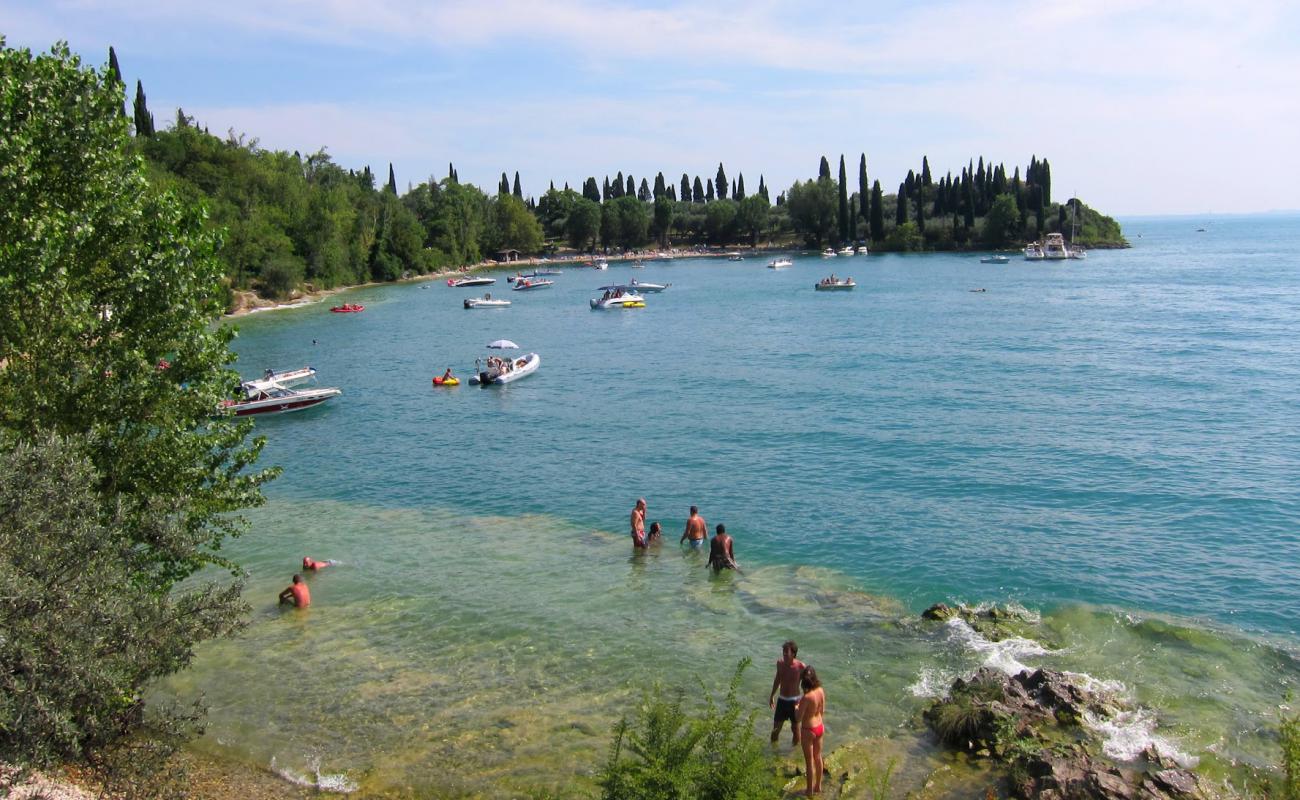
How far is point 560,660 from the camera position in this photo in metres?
18.3

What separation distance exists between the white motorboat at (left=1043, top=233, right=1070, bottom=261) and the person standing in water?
142275 millimetres

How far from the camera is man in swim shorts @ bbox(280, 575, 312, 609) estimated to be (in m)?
21.1

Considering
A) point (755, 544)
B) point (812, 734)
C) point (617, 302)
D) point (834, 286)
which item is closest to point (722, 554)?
point (755, 544)

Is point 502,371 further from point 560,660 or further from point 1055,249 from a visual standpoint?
point 1055,249

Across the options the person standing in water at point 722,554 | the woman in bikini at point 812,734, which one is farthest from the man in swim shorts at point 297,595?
the woman in bikini at point 812,734

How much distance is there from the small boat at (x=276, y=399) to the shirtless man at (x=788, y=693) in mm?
35706

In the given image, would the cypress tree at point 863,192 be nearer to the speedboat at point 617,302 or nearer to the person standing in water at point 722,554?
the speedboat at point 617,302

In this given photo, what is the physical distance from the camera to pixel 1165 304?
8456cm

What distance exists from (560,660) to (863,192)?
581 feet

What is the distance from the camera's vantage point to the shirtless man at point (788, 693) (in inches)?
574

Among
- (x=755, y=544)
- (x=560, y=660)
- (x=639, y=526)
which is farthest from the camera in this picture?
(x=755, y=544)

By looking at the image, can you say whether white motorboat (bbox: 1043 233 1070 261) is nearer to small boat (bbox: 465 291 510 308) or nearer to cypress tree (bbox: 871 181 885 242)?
cypress tree (bbox: 871 181 885 242)

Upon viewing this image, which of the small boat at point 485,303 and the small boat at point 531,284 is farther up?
the small boat at point 531,284

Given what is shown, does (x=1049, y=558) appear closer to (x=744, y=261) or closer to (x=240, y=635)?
(x=240, y=635)
